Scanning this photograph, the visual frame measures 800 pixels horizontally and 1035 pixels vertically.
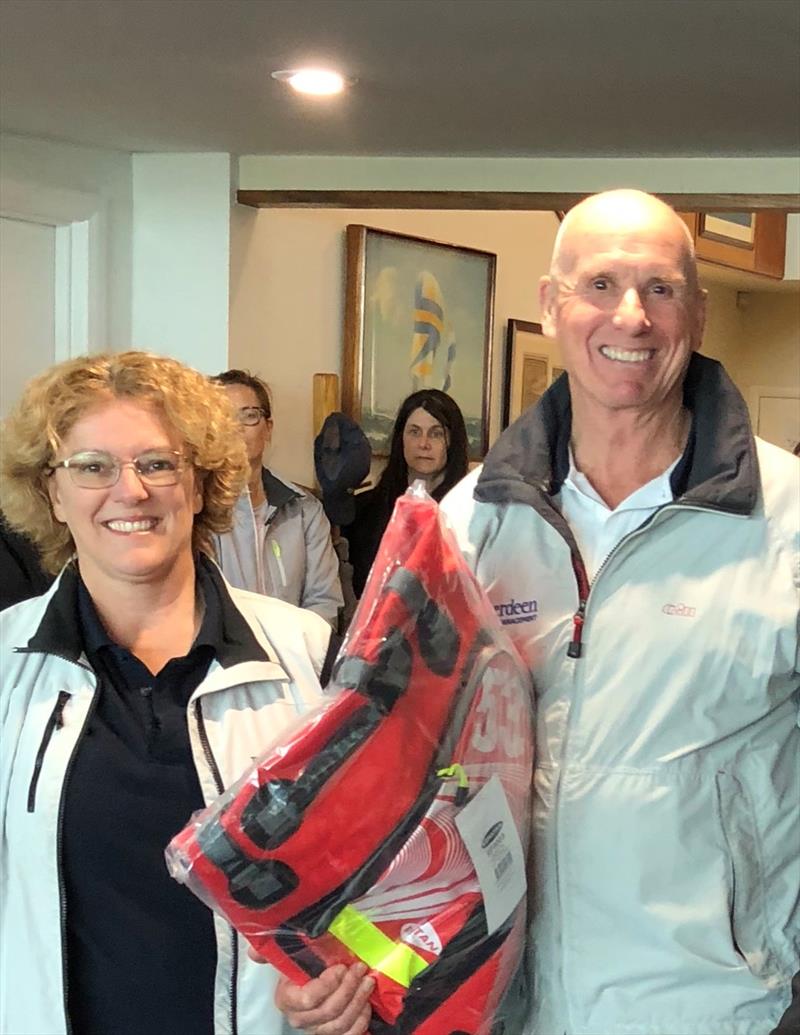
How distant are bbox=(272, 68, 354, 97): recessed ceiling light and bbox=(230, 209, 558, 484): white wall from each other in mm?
922

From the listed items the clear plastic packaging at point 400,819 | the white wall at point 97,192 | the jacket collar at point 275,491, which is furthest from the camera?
the white wall at point 97,192

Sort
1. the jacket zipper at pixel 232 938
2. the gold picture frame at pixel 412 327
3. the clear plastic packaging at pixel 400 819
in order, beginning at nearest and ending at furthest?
the clear plastic packaging at pixel 400 819 < the jacket zipper at pixel 232 938 < the gold picture frame at pixel 412 327

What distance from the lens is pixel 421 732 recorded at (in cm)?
112

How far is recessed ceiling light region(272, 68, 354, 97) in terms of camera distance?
2410mm

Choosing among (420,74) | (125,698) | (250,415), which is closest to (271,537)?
(250,415)

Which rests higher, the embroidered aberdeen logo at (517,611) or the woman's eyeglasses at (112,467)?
the woman's eyeglasses at (112,467)

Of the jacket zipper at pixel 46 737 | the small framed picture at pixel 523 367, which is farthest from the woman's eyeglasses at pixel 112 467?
the small framed picture at pixel 523 367

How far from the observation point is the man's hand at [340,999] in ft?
3.77

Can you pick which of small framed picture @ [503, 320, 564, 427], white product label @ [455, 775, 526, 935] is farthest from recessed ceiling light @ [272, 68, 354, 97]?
small framed picture @ [503, 320, 564, 427]

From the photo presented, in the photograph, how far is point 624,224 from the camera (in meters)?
1.28

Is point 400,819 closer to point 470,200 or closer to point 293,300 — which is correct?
point 470,200

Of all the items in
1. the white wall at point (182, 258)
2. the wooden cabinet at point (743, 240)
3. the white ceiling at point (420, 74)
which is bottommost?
the white wall at point (182, 258)

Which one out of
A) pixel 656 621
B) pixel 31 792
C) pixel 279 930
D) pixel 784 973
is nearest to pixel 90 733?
pixel 31 792

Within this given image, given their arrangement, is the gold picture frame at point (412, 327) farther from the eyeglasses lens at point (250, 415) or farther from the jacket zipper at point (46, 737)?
the jacket zipper at point (46, 737)
